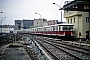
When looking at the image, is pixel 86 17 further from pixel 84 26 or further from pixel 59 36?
pixel 59 36

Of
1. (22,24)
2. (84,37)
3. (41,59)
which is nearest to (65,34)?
(84,37)

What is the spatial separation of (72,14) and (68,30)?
742cm

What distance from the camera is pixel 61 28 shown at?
3431 cm

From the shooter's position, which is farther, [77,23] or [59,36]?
[77,23]

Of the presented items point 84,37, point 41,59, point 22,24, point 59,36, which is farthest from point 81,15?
point 22,24

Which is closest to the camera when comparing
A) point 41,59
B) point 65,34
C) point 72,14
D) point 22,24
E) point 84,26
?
point 41,59

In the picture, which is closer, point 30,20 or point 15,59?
point 15,59

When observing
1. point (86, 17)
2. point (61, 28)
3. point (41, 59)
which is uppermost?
point (86, 17)

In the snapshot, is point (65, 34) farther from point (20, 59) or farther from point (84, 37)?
point (20, 59)

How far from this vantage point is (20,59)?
37.2 feet

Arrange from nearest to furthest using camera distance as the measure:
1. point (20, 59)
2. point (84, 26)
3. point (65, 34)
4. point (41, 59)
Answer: point (20, 59), point (41, 59), point (65, 34), point (84, 26)

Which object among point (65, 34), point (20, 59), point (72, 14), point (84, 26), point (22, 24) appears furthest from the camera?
point (22, 24)

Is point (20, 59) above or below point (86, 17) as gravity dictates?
below

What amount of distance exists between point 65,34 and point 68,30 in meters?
1.25
